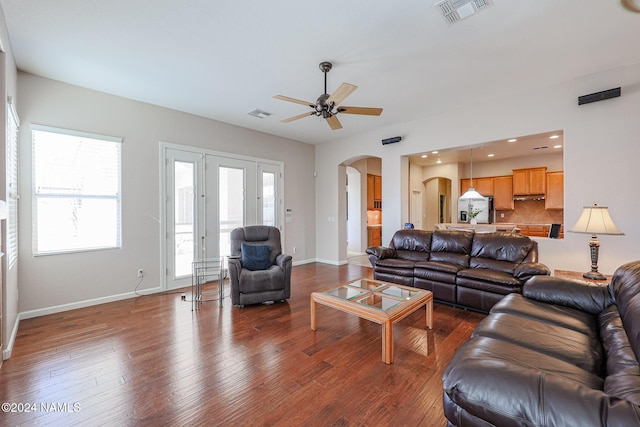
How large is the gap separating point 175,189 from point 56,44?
231 centimetres

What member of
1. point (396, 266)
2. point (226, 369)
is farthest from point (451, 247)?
point (226, 369)

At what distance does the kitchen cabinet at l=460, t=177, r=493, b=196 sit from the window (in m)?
9.01

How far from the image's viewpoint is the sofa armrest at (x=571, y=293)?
2199mm

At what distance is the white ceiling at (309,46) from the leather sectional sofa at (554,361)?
239cm

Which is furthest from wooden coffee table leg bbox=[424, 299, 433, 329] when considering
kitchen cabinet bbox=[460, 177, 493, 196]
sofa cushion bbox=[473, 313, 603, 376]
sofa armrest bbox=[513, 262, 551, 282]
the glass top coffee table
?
kitchen cabinet bbox=[460, 177, 493, 196]

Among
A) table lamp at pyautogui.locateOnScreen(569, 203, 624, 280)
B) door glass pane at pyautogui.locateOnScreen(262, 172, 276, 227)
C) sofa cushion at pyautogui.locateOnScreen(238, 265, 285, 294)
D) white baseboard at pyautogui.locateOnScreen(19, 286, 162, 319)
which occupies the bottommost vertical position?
white baseboard at pyautogui.locateOnScreen(19, 286, 162, 319)

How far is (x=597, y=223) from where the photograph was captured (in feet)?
9.40

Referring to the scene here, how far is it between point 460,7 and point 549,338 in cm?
264

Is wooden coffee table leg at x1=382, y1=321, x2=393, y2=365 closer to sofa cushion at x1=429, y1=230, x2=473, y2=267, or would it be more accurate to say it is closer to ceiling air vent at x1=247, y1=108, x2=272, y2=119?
sofa cushion at x1=429, y1=230, x2=473, y2=267

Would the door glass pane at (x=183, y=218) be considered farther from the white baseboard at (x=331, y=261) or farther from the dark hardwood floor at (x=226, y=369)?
the white baseboard at (x=331, y=261)

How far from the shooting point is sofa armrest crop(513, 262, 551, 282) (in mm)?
3154

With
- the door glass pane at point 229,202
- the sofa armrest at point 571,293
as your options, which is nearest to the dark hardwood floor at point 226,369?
the sofa armrest at point 571,293

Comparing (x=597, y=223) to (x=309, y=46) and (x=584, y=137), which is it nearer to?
(x=584, y=137)

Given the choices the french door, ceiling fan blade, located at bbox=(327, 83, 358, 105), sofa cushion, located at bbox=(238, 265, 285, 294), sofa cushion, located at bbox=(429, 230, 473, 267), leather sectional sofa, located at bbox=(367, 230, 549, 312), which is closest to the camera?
ceiling fan blade, located at bbox=(327, 83, 358, 105)
